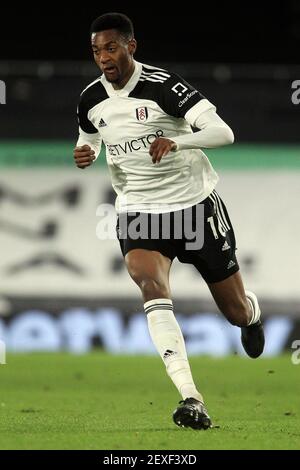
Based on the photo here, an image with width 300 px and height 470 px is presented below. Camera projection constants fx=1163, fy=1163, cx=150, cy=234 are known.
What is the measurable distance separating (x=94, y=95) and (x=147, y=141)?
0.50m

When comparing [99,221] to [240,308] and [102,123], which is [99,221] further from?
[102,123]

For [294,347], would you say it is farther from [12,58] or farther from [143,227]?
[143,227]

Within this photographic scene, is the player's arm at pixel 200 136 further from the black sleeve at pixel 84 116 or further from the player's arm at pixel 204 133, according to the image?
the black sleeve at pixel 84 116

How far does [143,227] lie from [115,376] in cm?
448

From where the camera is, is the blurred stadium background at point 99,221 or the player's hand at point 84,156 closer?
the player's hand at point 84,156

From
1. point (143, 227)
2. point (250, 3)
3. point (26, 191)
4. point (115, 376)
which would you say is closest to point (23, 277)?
point (26, 191)

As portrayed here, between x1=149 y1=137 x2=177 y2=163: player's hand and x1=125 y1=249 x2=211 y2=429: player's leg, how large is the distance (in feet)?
2.27

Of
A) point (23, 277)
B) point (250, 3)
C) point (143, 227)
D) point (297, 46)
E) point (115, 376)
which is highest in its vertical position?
point (250, 3)

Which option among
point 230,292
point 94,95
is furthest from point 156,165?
point 230,292

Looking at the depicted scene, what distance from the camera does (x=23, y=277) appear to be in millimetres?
13734

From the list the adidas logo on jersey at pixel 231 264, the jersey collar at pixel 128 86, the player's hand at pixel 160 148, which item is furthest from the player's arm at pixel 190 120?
the adidas logo on jersey at pixel 231 264

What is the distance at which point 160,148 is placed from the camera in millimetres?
6562

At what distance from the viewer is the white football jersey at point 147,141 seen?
7172 millimetres

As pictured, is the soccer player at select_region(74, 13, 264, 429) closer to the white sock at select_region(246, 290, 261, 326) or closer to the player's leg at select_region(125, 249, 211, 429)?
the player's leg at select_region(125, 249, 211, 429)
